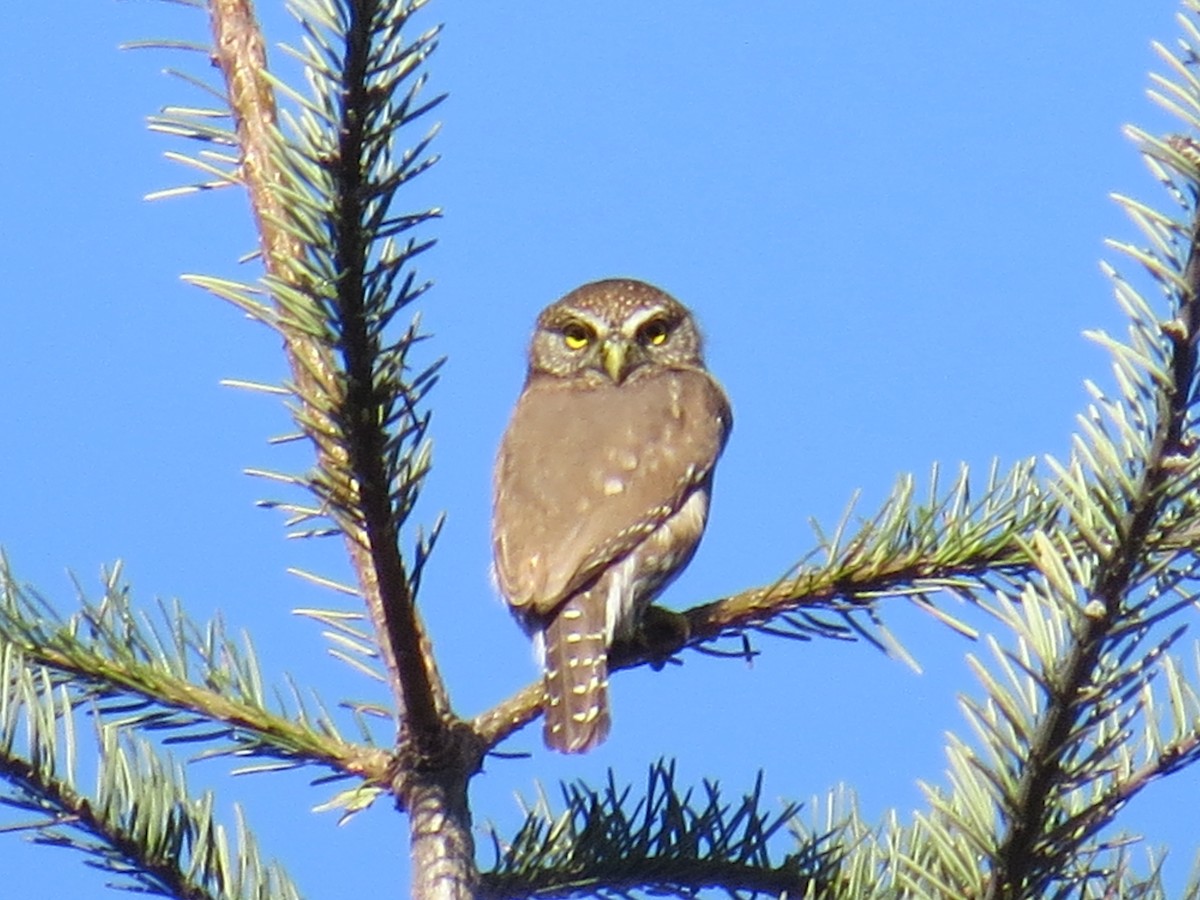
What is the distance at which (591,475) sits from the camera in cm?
445

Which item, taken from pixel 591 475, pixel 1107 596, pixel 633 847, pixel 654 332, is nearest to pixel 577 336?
pixel 654 332

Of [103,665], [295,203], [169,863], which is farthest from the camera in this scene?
[103,665]

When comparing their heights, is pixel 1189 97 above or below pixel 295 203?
below

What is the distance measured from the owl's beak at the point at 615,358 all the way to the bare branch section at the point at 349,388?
278 cm

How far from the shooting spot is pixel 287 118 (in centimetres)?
173

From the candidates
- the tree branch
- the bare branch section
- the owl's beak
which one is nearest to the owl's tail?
the bare branch section

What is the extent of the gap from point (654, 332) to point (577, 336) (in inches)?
11.5

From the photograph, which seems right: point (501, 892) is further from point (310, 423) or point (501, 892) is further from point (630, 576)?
point (630, 576)

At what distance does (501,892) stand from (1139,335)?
1422 millimetres

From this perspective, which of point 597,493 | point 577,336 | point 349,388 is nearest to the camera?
point 349,388

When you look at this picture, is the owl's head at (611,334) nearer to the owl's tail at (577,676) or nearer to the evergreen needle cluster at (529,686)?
the owl's tail at (577,676)

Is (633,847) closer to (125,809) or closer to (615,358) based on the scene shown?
(125,809)

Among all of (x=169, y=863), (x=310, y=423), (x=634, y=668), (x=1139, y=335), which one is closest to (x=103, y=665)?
(x=169, y=863)

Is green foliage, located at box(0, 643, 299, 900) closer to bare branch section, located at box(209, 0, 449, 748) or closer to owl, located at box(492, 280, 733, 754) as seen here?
bare branch section, located at box(209, 0, 449, 748)
